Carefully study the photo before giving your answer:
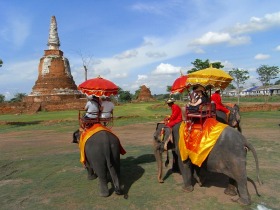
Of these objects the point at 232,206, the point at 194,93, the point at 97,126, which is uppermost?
the point at 194,93

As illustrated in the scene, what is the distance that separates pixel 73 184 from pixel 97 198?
3.87 ft

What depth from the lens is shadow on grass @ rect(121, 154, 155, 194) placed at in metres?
7.05

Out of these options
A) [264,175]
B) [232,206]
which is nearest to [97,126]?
[232,206]

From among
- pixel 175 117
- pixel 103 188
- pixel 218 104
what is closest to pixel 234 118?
pixel 218 104

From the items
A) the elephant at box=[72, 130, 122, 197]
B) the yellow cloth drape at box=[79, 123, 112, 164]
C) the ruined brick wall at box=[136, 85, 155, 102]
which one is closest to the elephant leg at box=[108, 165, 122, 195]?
the elephant at box=[72, 130, 122, 197]

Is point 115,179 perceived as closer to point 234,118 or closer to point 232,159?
point 232,159

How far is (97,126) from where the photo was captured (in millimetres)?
6543

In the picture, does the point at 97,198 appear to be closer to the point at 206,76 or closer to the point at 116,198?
the point at 116,198

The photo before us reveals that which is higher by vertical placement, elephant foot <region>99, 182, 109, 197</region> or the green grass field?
elephant foot <region>99, 182, 109, 197</region>

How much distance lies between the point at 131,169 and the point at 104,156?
2.21 m

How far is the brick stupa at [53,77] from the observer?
43844mm

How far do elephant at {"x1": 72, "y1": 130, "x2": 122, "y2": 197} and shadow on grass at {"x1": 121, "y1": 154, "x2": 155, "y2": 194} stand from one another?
1.48ft

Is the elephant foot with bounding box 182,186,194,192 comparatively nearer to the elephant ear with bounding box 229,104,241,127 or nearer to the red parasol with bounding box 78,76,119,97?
the red parasol with bounding box 78,76,119,97

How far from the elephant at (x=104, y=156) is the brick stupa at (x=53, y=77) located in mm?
38267
